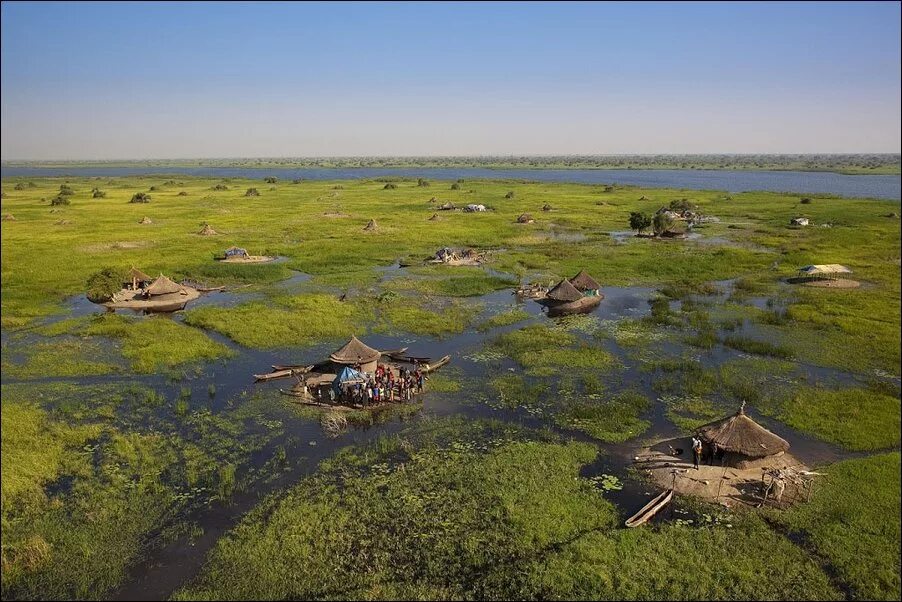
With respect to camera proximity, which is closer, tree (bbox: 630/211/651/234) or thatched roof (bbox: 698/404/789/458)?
thatched roof (bbox: 698/404/789/458)

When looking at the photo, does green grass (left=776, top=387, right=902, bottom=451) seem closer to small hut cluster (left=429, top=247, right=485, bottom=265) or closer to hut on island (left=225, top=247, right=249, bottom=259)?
small hut cluster (left=429, top=247, right=485, bottom=265)

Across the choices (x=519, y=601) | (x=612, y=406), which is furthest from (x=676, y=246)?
(x=519, y=601)

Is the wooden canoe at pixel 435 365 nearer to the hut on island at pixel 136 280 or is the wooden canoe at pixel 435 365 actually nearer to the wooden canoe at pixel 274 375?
the wooden canoe at pixel 274 375

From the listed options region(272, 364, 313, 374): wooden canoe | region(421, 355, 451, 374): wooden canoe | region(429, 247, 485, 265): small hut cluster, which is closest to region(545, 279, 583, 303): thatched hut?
region(421, 355, 451, 374): wooden canoe

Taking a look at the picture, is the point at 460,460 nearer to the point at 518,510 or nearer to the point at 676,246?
the point at 518,510

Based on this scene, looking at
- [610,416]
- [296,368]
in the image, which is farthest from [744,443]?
[296,368]
